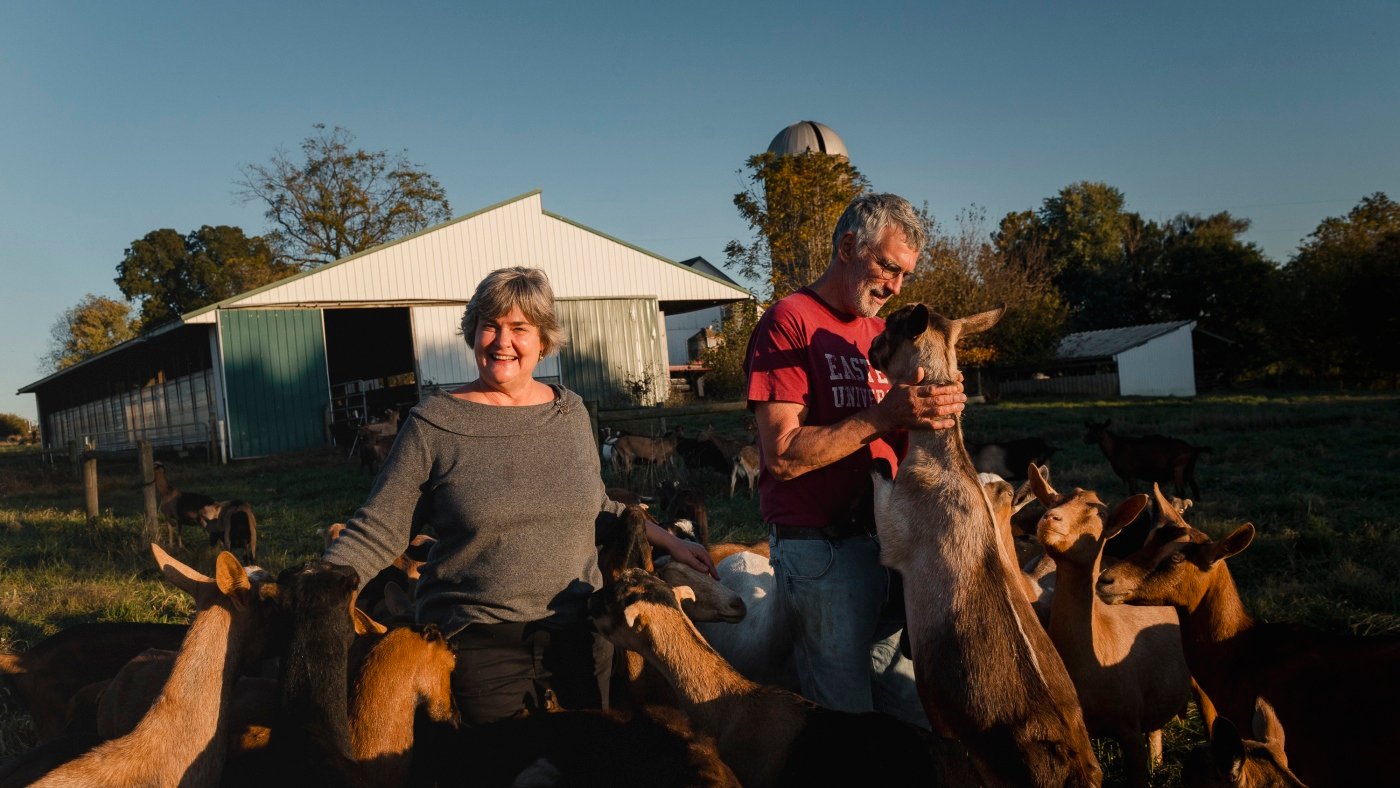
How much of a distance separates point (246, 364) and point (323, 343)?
7.34ft

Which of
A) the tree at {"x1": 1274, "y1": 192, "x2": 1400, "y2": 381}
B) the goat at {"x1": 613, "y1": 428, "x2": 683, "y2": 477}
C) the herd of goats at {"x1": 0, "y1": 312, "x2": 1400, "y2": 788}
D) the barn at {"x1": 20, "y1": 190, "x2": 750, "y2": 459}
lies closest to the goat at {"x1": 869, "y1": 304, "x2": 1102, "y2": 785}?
the herd of goats at {"x1": 0, "y1": 312, "x2": 1400, "y2": 788}

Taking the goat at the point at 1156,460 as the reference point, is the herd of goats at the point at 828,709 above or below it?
above

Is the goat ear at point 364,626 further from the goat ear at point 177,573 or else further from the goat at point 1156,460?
the goat at point 1156,460

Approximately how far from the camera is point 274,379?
26.0m

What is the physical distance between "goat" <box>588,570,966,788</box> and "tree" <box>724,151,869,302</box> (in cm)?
2474

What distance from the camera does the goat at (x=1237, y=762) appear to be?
3.04 meters

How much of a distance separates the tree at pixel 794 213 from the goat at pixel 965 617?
24.9 metres

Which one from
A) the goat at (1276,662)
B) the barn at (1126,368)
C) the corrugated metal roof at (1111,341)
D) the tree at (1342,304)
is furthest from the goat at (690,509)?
the tree at (1342,304)

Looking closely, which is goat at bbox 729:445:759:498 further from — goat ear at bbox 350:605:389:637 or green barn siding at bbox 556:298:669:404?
green barn siding at bbox 556:298:669:404

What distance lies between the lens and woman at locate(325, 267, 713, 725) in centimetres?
379

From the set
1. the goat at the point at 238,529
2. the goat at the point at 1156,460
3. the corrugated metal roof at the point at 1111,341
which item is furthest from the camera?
the corrugated metal roof at the point at 1111,341

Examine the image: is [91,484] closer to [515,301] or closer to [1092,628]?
[515,301]

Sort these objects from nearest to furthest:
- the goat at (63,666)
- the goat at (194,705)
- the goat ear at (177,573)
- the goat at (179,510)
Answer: the goat at (194,705) → the goat ear at (177,573) → the goat at (63,666) → the goat at (179,510)

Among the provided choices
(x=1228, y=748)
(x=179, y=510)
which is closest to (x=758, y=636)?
(x=1228, y=748)
